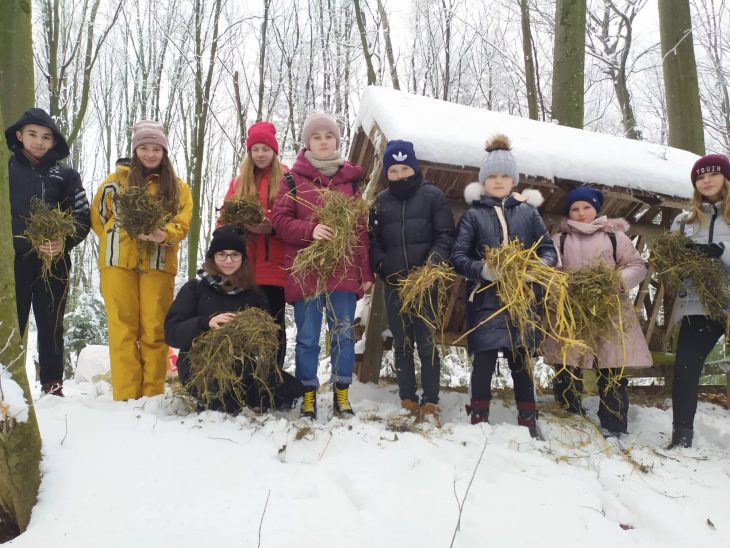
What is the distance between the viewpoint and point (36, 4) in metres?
9.63

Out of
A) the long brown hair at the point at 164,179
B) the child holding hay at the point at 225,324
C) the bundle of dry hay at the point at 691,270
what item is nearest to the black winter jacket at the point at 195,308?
the child holding hay at the point at 225,324

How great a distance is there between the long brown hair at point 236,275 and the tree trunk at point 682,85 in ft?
19.9

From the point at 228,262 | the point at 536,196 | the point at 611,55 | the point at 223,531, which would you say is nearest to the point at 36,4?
the point at 228,262

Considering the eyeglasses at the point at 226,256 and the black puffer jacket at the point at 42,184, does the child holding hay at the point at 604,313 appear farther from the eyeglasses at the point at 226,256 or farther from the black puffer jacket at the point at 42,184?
the black puffer jacket at the point at 42,184

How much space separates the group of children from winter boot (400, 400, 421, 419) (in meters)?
0.01

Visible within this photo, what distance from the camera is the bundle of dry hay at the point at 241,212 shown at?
10.9 ft

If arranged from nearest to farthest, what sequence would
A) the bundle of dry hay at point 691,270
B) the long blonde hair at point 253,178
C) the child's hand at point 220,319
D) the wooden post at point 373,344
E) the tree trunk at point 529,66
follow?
the child's hand at point 220,319
the bundle of dry hay at point 691,270
the long blonde hair at point 253,178
the wooden post at point 373,344
the tree trunk at point 529,66

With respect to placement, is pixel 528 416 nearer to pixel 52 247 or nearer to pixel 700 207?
pixel 700 207

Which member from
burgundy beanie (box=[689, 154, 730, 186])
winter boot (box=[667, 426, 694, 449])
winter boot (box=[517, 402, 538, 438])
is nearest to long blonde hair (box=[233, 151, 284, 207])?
winter boot (box=[517, 402, 538, 438])

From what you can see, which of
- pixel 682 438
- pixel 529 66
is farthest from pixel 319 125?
pixel 529 66

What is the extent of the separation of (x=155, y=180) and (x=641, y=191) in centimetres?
400

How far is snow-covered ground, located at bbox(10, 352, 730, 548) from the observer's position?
1.88 m

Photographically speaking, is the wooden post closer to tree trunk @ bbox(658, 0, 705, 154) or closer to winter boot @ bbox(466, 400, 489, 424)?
winter boot @ bbox(466, 400, 489, 424)

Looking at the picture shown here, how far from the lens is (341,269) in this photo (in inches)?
129
